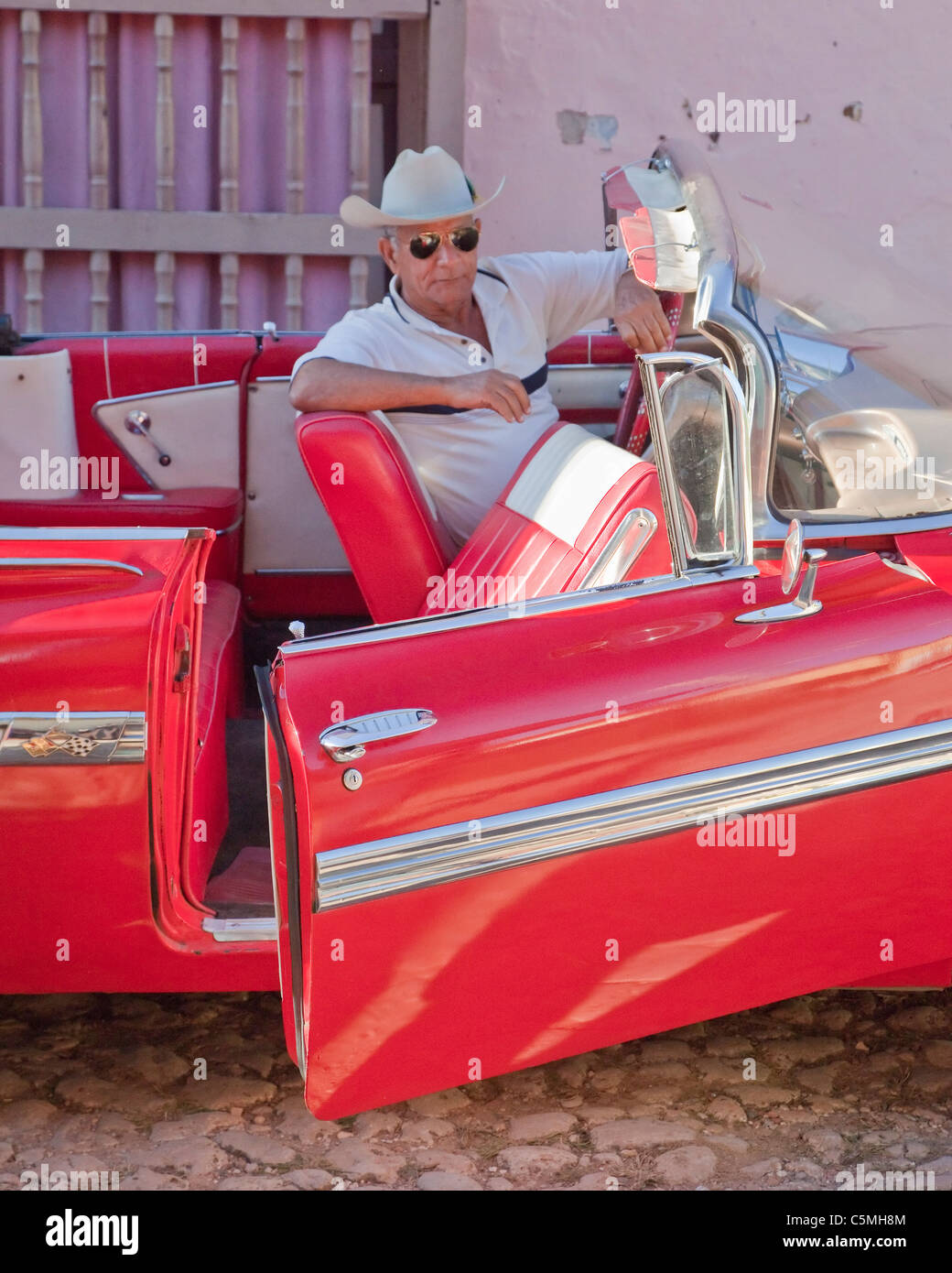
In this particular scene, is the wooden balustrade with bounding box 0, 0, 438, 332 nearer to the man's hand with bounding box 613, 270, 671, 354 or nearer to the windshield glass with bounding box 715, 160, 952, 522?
the man's hand with bounding box 613, 270, 671, 354

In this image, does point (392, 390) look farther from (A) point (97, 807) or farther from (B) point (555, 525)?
(A) point (97, 807)

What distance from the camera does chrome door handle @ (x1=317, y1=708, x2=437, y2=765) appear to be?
1833 mm

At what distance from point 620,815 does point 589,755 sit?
93 millimetres

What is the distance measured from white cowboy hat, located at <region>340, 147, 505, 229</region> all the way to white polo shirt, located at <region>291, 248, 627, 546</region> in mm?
190

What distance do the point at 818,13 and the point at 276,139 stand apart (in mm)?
2268

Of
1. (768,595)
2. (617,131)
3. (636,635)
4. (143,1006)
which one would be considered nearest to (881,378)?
(768,595)

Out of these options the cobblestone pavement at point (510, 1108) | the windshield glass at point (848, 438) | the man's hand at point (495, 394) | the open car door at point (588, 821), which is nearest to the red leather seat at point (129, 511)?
the man's hand at point (495, 394)

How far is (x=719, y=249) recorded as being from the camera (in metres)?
2.33

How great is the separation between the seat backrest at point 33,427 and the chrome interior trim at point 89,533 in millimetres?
1412

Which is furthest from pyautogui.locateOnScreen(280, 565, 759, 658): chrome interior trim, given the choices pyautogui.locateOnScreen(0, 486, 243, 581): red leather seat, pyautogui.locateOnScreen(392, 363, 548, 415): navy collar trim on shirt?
pyautogui.locateOnScreen(0, 486, 243, 581): red leather seat

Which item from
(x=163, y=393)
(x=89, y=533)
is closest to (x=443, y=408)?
(x=163, y=393)

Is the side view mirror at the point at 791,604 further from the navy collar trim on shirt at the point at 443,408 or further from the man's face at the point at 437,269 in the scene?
the man's face at the point at 437,269

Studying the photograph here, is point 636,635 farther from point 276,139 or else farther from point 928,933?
point 276,139

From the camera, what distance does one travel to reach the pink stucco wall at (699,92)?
559 centimetres
